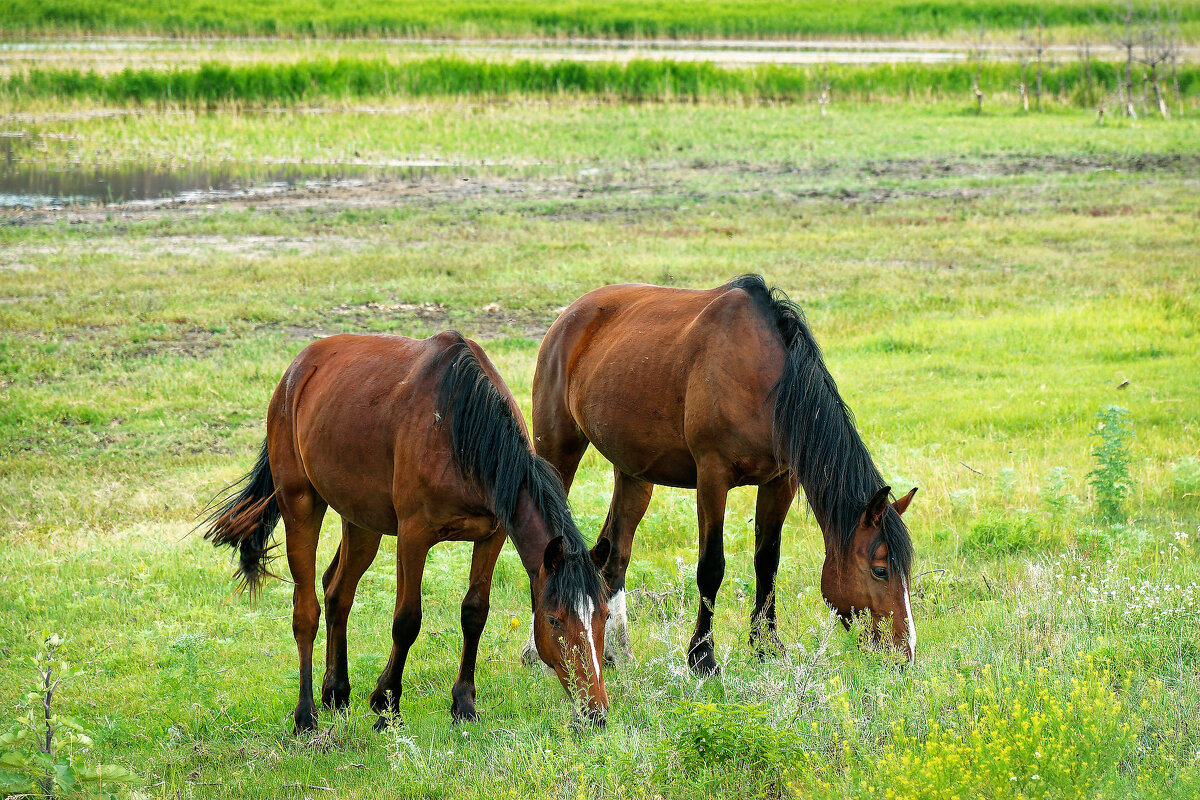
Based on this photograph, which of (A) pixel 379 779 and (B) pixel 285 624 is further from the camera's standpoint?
(B) pixel 285 624

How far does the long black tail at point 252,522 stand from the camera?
19.2 ft

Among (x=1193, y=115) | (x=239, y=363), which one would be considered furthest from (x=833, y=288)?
(x=1193, y=115)

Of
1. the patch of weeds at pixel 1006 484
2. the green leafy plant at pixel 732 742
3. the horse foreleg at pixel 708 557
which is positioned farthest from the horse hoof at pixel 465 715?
the patch of weeds at pixel 1006 484

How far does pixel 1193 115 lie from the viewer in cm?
3706

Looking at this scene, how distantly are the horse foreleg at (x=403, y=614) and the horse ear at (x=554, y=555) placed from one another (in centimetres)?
70

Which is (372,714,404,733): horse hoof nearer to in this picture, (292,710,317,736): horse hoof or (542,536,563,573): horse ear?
(292,710,317,736): horse hoof

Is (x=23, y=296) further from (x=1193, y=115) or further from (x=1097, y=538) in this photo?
(x=1193, y=115)

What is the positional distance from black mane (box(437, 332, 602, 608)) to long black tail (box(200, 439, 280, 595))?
1.56 m

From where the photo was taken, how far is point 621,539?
248 inches

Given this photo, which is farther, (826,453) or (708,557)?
(708,557)

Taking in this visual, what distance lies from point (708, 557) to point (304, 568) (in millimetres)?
2140

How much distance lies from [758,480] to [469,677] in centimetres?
179

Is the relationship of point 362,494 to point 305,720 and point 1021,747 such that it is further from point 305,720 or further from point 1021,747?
point 1021,747

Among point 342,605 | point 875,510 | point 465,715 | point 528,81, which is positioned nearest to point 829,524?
point 875,510
